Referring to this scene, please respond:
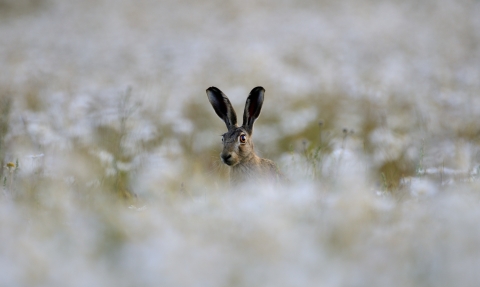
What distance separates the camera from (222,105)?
4488 millimetres

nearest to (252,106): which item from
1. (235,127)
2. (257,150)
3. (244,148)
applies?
(235,127)

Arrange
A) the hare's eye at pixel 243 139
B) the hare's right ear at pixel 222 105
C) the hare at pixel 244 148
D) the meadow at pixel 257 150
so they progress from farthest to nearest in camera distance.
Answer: the hare's right ear at pixel 222 105
the hare's eye at pixel 243 139
the hare at pixel 244 148
the meadow at pixel 257 150

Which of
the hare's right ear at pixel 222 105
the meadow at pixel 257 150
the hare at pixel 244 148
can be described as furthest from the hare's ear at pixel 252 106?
the meadow at pixel 257 150

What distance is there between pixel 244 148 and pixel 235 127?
11.0 inches

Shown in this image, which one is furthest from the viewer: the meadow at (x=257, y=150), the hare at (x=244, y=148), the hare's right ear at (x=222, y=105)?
the hare's right ear at (x=222, y=105)

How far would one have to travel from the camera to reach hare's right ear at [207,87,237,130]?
438 centimetres

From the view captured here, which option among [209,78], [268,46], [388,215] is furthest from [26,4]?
[388,215]

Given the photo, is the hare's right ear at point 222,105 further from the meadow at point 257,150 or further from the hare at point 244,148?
the meadow at point 257,150

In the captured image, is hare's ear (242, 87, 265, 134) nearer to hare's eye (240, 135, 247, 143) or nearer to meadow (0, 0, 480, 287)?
hare's eye (240, 135, 247, 143)

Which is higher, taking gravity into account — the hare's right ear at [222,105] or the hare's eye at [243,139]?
the hare's right ear at [222,105]

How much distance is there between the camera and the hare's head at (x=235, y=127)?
13.7 feet

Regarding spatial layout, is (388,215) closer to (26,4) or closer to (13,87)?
(13,87)

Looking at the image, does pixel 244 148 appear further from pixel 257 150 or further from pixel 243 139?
pixel 257 150

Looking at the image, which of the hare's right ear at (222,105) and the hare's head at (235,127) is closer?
the hare's head at (235,127)
